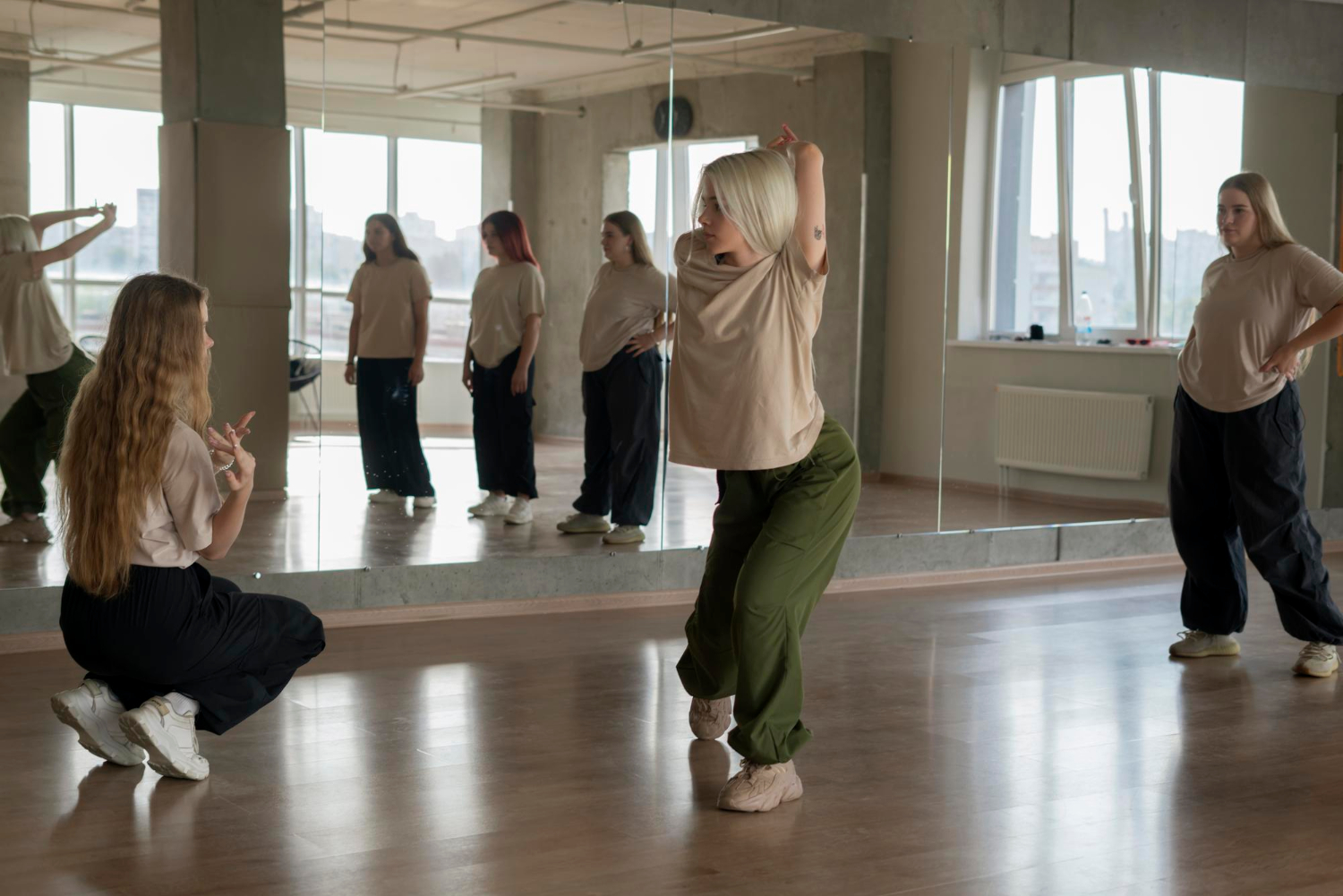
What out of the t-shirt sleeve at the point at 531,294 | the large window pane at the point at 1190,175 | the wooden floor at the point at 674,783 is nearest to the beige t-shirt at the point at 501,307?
the t-shirt sleeve at the point at 531,294

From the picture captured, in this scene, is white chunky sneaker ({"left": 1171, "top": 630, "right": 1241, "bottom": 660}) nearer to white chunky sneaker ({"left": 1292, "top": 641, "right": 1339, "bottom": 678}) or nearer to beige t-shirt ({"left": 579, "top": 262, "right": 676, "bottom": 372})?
white chunky sneaker ({"left": 1292, "top": 641, "right": 1339, "bottom": 678})

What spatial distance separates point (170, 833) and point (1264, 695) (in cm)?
309

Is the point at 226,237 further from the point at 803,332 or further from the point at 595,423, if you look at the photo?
the point at 803,332

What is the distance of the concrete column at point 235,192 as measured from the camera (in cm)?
484

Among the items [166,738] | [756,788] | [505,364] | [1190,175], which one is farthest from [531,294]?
[1190,175]

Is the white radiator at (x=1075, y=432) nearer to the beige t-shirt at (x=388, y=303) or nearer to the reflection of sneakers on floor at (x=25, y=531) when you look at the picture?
the beige t-shirt at (x=388, y=303)

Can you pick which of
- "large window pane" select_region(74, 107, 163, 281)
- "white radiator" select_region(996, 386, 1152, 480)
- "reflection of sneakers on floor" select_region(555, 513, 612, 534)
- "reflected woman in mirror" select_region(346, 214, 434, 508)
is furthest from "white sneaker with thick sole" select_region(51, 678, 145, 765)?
"white radiator" select_region(996, 386, 1152, 480)

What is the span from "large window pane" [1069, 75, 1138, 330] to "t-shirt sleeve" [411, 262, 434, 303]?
298cm

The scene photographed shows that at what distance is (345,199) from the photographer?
5.04 meters

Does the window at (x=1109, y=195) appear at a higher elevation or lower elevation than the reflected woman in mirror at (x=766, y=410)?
higher

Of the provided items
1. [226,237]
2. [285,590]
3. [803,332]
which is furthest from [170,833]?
[226,237]

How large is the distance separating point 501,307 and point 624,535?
1019 millimetres

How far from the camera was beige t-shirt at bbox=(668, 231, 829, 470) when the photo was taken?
318 centimetres

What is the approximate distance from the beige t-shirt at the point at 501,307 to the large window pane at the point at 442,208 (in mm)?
57
